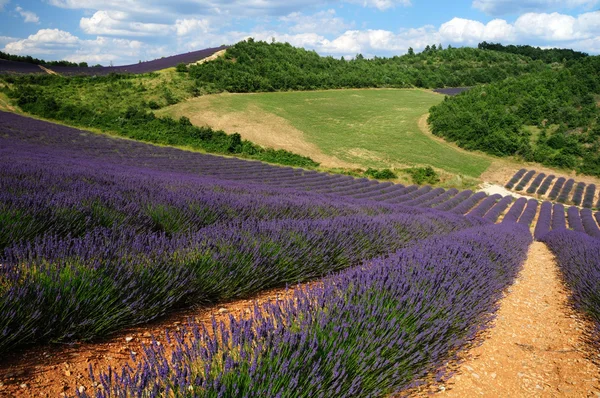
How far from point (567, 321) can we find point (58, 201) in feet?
16.5

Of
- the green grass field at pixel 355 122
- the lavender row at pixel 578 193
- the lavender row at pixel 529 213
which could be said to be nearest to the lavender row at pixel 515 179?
the green grass field at pixel 355 122

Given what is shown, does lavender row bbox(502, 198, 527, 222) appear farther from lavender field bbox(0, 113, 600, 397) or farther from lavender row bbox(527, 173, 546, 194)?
lavender field bbox(0, 113, 600, 397)

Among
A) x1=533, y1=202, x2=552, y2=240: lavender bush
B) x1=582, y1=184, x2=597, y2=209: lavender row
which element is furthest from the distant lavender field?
x1=533, y1=202, x2=552, y2=240: lavender bush

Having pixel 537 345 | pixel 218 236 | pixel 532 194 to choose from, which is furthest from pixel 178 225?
pixel 532 194

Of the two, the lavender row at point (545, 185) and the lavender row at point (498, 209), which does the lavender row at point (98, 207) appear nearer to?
the lavender row at point (498, 209)

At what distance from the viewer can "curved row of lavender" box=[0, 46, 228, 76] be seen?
3278 cm

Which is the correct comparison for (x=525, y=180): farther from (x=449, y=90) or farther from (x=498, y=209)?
(x=449, y=90)

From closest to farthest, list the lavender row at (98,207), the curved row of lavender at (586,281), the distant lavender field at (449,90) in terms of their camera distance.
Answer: the lavender row at (98,207) → the curved row of lavender at (586,281) → the distant lavender field at (449,90)

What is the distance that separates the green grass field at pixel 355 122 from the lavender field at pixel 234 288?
876 inches

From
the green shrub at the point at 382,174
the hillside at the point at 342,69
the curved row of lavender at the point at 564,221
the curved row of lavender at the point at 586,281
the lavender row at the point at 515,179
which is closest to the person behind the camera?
the curved row of lavender at the point at 586,281

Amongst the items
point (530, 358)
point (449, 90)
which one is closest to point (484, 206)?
point (530, 358)

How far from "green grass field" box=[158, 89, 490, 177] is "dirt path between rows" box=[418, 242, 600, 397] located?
22.0m

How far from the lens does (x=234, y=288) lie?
3.53 m

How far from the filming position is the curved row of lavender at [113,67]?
32781mm
